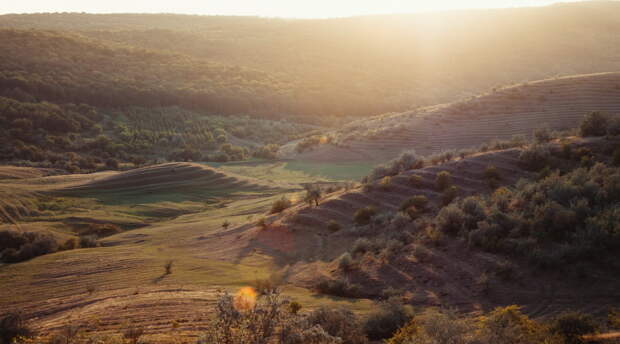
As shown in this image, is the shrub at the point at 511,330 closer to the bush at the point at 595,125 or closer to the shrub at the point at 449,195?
the shrub at the point at 449,195

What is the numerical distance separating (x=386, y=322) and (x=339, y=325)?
3.15 ft

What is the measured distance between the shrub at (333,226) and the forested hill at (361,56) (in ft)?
163

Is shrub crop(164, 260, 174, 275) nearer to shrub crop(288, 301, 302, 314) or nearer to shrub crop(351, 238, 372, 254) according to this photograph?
shrub crop(351, 238, 372, 254)

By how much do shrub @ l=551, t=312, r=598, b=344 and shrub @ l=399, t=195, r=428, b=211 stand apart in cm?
828

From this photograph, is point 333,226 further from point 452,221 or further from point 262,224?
point 452,221

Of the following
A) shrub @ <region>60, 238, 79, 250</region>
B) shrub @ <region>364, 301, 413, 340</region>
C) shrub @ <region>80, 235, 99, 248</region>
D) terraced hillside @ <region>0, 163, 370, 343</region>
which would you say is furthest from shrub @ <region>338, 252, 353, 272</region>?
shrub @ <region>60, 238, 79, 250</region>

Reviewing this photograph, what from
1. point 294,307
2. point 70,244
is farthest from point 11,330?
point 70,244

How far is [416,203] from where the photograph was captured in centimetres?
1486

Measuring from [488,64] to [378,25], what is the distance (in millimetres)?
42886

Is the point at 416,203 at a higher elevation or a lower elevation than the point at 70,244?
higher

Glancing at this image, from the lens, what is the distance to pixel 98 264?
541 inches

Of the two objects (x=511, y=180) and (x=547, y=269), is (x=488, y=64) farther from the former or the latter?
(x=547, y=269)

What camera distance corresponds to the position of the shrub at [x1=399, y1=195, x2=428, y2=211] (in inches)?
583

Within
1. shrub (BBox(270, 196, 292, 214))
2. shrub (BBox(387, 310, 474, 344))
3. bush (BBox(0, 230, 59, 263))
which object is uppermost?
Result: shrub (BBox(387, 310, 474, 344))
